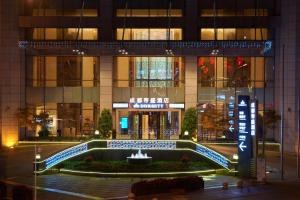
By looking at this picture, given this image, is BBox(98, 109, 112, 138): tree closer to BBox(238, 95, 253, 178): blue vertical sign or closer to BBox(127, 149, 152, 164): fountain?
BBox(127, 149, 152, 164): fountain

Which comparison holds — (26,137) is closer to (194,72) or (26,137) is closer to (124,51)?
(124,51)

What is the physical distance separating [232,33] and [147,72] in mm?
9956

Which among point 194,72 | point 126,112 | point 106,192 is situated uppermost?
point 194,72

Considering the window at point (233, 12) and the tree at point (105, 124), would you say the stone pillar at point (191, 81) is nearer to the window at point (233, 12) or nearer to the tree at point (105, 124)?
the window at point (233, 12)

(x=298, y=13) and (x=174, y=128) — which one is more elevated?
(x=298, y=13)

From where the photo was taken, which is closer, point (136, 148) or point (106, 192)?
point (106, 192)

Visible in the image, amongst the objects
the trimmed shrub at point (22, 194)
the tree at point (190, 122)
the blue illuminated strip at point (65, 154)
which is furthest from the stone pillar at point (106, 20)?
the trimmed shrub at point (22, 194)

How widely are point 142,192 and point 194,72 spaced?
31.3 m

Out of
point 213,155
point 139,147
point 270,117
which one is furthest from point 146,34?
point 213,155

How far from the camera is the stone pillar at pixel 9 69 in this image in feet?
208

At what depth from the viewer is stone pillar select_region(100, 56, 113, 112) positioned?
217 ft

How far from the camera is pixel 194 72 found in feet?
216

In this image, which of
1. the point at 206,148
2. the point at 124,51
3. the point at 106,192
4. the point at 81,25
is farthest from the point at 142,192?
the point at 81,25

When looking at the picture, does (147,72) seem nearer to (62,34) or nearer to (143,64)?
(143,64)
